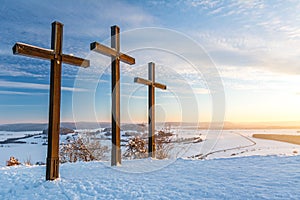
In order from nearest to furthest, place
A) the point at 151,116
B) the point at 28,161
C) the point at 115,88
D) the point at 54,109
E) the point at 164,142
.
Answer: the point at 54,109, the point at 115,88, the point at 151,116, the point at 28,161, the point at 164,142

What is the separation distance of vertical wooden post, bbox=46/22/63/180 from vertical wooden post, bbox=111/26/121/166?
1.62m

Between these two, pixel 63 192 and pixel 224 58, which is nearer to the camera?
pixel 63 192

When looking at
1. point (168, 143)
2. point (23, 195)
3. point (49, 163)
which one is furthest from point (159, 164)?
point (168, 143)

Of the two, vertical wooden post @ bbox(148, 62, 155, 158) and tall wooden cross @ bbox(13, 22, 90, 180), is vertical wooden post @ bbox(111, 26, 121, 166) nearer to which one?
tall wooden cross @ bbox(13, 22, 90, 180)

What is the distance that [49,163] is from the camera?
477 centimetres

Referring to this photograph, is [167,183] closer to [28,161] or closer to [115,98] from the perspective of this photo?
[115,98]

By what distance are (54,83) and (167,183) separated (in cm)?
287

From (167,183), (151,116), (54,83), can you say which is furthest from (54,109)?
(151,116)

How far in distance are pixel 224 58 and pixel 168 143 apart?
16.0ft

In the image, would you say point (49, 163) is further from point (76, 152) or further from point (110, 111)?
point (76, 152)

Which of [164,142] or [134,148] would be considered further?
[164,142]

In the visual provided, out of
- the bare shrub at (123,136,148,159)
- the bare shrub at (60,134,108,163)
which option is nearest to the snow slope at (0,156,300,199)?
the bare shrub at (60,134,108,163)

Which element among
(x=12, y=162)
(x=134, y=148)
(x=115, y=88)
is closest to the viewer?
(x=115, y=88)

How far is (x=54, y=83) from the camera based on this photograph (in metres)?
4.95
